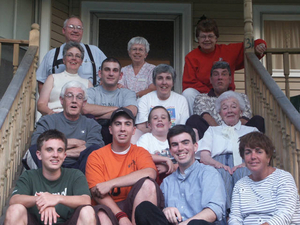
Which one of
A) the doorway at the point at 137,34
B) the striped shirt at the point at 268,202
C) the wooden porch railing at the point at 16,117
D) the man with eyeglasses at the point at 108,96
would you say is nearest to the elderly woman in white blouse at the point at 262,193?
the striped shirt at the point at 268,202

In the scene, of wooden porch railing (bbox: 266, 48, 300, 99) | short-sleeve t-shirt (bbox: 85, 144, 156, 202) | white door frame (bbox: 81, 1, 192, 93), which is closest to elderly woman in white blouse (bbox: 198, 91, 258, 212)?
short-sleeve t-shirt (bbox: 85, 144, 156, 202)

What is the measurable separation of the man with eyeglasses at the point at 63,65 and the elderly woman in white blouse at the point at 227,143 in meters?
1.69

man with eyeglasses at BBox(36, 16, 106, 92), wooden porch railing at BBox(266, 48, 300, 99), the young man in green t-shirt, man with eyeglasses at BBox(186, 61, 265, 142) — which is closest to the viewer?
the young man in green t-shirt

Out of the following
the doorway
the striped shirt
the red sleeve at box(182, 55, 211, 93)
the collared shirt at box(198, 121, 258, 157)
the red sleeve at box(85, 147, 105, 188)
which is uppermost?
the doorway

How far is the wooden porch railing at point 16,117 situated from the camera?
3516 mm

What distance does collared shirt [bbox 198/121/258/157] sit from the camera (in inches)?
153

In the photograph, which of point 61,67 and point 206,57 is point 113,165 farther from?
point 206,57

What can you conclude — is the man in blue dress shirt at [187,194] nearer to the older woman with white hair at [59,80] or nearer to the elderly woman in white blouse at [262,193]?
the elderly woman in white blouse at [262,193]

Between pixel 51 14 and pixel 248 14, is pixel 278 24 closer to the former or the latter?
pixel 248 14

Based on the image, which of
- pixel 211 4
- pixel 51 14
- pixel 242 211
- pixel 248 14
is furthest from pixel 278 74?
pixel 242 211

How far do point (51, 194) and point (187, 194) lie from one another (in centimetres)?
96

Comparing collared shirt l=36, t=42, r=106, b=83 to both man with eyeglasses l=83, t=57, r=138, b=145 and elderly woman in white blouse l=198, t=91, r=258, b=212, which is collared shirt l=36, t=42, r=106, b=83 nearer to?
man with eyeglasses l=83, t=57, r=138, b=145

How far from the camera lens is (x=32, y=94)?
469 cm

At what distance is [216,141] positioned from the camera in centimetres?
395
